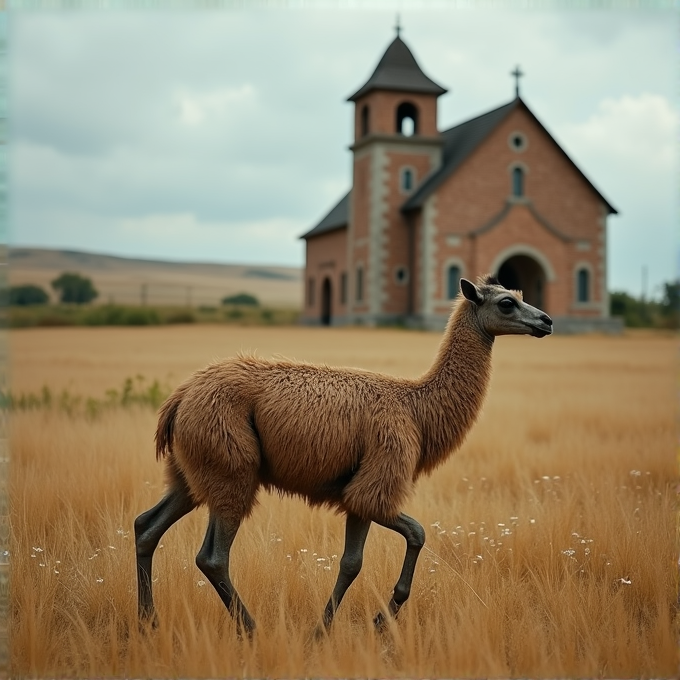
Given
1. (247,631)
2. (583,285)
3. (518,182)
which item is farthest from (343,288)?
(247,631)

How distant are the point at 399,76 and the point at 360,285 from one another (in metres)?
9.94

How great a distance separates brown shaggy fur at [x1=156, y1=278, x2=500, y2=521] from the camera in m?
3.96

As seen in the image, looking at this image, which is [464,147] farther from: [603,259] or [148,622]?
[148,622]

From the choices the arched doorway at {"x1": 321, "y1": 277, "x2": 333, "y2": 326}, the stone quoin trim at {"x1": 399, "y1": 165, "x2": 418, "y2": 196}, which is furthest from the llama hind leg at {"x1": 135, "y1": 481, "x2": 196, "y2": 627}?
the arched doorway at {"x1": 321, "y1": 277, "x2": 333, "y2": 326}

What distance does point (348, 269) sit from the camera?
45.0 metres

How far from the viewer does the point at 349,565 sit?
4.14 metres

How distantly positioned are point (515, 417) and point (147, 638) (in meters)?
8.48

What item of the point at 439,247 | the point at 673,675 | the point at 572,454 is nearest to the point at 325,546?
the point at 673,675

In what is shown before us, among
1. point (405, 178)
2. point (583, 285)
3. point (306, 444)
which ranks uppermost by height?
point (405, 178)

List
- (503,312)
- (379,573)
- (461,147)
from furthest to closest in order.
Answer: (461,147) → (379,573) → (503,312)

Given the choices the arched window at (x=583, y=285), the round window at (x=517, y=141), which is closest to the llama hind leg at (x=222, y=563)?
the round window at (x=517, y=141)

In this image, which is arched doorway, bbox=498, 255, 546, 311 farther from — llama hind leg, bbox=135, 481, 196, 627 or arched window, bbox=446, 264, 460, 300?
llama hind leg, bbox=135, 481, 196, 627

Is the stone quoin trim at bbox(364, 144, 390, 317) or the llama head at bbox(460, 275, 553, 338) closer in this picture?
the llama head at bbox(460, 275, 553, 338)

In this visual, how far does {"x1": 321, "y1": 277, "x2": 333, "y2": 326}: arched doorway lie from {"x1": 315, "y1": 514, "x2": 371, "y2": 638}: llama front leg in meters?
44.7
